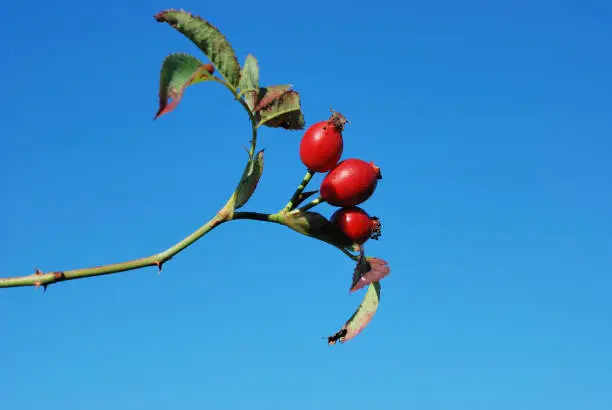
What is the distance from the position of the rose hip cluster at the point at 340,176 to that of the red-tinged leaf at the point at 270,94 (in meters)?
0.23

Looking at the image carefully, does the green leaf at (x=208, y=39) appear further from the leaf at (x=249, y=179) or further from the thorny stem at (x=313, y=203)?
the thorny stem at (x=313, y=203)

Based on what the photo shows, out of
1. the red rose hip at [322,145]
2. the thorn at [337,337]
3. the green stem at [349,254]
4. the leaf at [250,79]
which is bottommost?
the thorn at [337,337]

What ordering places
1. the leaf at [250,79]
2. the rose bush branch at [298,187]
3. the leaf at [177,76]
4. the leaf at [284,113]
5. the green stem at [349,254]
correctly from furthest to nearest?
the green stem at [349,254] → the leaf at [284,113] → the leaf at [250,79] → the rose bush branch at [298,187] → the leaf at [177,76]

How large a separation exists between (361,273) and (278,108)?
2.60 ft

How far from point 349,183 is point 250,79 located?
609 millimetres

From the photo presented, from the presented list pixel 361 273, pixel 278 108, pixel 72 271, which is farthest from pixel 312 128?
pixel 72 271

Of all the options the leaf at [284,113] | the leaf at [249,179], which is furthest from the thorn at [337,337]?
the leaf at [284,113]

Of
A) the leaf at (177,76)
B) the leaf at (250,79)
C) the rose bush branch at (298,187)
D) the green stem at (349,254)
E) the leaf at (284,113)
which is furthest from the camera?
the green stem at (349,254)

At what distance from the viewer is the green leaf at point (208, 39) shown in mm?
2763

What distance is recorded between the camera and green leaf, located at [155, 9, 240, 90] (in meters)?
2.76

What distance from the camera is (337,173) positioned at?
122 inches

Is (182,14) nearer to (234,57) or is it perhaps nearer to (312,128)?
(234,57)

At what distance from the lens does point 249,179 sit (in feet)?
9.80

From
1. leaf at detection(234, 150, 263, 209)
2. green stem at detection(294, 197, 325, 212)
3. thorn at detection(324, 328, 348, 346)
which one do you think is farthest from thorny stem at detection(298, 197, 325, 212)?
thorn at detection(324, 328, 348, 346)
